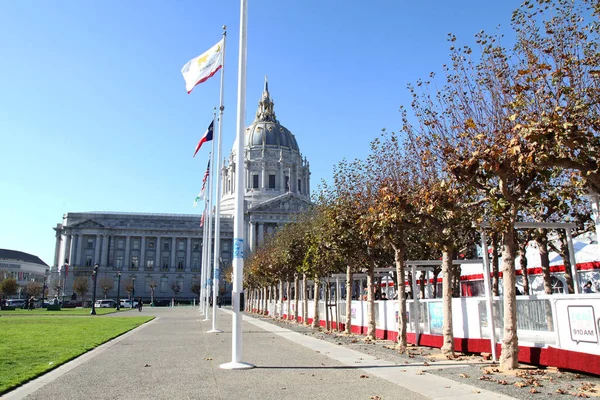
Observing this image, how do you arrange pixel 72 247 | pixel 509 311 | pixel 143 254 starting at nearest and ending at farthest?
pixel 509 311, pixel 72 247, pixel 143 254

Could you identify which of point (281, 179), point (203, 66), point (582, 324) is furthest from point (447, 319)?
point (281, 179)

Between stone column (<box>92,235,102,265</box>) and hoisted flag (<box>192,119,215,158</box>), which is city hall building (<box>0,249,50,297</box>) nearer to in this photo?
stone column (<box>92,235,102,265</box>)

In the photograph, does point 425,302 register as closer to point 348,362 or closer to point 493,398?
point 348,362

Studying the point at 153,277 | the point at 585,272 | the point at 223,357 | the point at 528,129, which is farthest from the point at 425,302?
the point at 153,277

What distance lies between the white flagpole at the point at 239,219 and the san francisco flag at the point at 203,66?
21.5 feet

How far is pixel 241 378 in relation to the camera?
12492 millimetres

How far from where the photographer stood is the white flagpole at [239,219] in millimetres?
14664

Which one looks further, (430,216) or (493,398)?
(430,216)

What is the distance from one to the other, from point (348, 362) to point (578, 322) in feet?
21.3

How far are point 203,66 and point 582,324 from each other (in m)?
17.9

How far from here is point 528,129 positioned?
396 inches

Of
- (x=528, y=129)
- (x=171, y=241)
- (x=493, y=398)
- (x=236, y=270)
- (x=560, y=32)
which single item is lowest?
(x=493, y=398)

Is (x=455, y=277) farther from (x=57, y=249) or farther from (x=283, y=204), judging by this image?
(x=57, y=249)

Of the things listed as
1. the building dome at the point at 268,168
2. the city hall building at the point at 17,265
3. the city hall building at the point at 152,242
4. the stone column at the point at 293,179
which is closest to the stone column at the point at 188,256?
the city hall building at the point at 152,242
